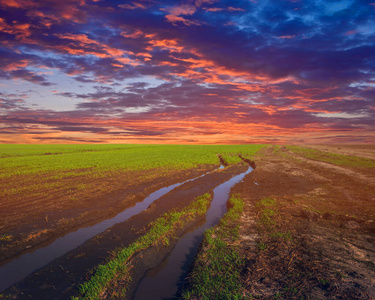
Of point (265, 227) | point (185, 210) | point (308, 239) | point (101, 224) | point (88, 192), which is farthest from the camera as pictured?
point (88, 192)

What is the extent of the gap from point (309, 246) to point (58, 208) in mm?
13987

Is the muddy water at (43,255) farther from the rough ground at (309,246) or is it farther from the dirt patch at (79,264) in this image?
the rough ground at (309,246)

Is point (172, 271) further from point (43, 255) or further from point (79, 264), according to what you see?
point (43, 255)

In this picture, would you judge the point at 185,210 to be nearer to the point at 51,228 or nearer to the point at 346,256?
the point at 51,228

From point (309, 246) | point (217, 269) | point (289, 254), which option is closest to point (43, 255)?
point (217, 269)

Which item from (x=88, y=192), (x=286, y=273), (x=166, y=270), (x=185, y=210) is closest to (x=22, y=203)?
(x=88, y=192)

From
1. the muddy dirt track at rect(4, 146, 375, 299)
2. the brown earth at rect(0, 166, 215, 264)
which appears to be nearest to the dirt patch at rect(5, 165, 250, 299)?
the muddy dirt track at rect(4, 146, 375, 299)

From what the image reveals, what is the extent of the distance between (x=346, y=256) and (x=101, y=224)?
11.4 meters

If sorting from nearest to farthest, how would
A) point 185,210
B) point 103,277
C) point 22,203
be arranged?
point 103,277 < point 185,210 < point 22,203

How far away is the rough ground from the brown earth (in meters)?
8.62

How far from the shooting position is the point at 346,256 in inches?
311

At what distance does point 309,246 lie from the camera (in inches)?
342

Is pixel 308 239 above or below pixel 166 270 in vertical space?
above

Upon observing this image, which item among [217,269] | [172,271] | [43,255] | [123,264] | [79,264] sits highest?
[217,269]
